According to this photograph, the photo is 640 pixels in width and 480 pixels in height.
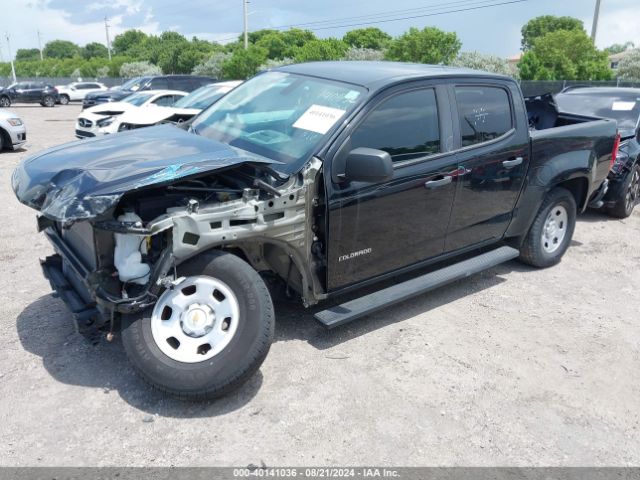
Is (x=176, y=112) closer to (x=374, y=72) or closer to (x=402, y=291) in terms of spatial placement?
(x=374, y=72)

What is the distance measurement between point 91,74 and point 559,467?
272 ft

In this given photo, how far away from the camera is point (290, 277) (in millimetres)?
3766

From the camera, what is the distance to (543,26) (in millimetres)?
91000

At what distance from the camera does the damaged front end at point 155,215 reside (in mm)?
2979

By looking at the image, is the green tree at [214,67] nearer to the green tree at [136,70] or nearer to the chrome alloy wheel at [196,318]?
the green tree at [136,70]

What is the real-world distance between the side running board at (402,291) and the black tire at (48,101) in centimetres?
3350

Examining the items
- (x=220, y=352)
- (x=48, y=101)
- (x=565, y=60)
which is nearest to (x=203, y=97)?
(x=220, y=352)

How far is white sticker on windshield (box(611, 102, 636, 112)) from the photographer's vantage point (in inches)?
323

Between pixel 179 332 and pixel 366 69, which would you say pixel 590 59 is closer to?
pixel 366 69

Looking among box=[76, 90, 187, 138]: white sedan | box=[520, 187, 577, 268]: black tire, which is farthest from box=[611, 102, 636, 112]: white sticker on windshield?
box=[76, 90, 187, 138]: white sedan

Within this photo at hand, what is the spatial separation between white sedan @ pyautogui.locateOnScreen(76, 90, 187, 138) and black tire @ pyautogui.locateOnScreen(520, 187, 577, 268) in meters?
8.04

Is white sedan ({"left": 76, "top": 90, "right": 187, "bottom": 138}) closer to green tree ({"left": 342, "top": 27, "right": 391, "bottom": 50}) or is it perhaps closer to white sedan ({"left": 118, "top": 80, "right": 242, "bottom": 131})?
white sedan ({"left": 118, "top": 80, "right": 242, "bottom": 131})

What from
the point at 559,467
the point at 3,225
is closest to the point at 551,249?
the point at 559,467

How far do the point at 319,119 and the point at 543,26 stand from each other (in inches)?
3982
